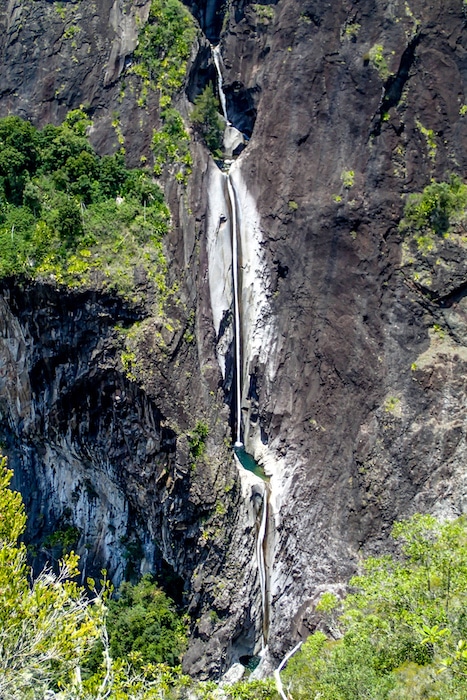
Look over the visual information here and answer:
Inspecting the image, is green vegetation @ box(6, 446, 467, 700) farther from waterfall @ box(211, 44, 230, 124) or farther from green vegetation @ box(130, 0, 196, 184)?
waterfall @ box(211, 44, 230, 124)

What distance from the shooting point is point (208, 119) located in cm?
2594

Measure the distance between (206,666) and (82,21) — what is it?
23340 millimetres

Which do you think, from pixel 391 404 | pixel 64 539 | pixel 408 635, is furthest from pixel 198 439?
pixel 408 635

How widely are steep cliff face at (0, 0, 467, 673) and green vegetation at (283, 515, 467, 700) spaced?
811cm

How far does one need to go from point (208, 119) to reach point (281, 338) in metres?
9.21

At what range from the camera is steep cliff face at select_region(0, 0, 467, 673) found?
20844mm

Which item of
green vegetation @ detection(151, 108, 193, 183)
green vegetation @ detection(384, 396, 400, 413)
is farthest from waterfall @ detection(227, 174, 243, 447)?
green vegetation @ detection(384, 396, 400, 413)

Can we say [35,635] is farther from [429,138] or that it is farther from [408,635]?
[429,138]

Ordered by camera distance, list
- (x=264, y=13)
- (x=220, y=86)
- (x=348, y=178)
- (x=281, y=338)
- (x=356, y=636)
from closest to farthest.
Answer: (x=356, y=636) → (x=348, y=178) → (x=281, y=338) → (x=264, y=13) → (x=220, y=86)

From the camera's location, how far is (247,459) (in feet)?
76.7

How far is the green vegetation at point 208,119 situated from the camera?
83.7 feet

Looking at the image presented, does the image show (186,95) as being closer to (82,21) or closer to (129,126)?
(129,126)

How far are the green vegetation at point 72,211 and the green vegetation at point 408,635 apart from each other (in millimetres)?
12332

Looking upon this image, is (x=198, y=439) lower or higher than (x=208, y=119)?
lower
